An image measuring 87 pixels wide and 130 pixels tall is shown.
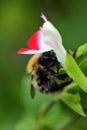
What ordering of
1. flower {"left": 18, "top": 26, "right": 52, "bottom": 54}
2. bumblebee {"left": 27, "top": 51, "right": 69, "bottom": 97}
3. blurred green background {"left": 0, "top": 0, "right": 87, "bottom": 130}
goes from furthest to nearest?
blurred green background {"left": 0, "top": 0, "right": 87, "bottom": 130}
bumblebee {"left": 27, "top": 51, "right": 69, "bottom": 97}
flower {"left": 18, "top": 26, "right": 52, "bottom": 54}

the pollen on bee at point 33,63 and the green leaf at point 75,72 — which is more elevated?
the pollen on bee at point 33,63

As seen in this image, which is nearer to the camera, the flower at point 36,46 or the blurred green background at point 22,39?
the flower at point 36,46

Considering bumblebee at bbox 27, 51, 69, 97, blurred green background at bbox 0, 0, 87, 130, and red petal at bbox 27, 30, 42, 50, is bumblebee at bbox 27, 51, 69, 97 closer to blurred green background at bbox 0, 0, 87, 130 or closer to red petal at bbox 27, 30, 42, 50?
red petal at bbox 27, 30, 42, 50

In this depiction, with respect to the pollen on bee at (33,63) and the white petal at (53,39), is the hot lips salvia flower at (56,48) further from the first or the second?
the pollen on bee at (33,63)

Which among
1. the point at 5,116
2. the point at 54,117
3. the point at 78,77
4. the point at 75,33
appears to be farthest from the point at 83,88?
the point at 75,33

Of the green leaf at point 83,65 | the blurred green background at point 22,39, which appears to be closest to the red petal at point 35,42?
the green leaf at point 83,65

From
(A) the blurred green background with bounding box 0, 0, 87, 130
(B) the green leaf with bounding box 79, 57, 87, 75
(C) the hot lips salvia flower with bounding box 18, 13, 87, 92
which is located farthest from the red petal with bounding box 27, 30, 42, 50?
(A) the blurred green background with bounding box 0, 0, 87, 130

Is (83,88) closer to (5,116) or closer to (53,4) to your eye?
(5,116)
